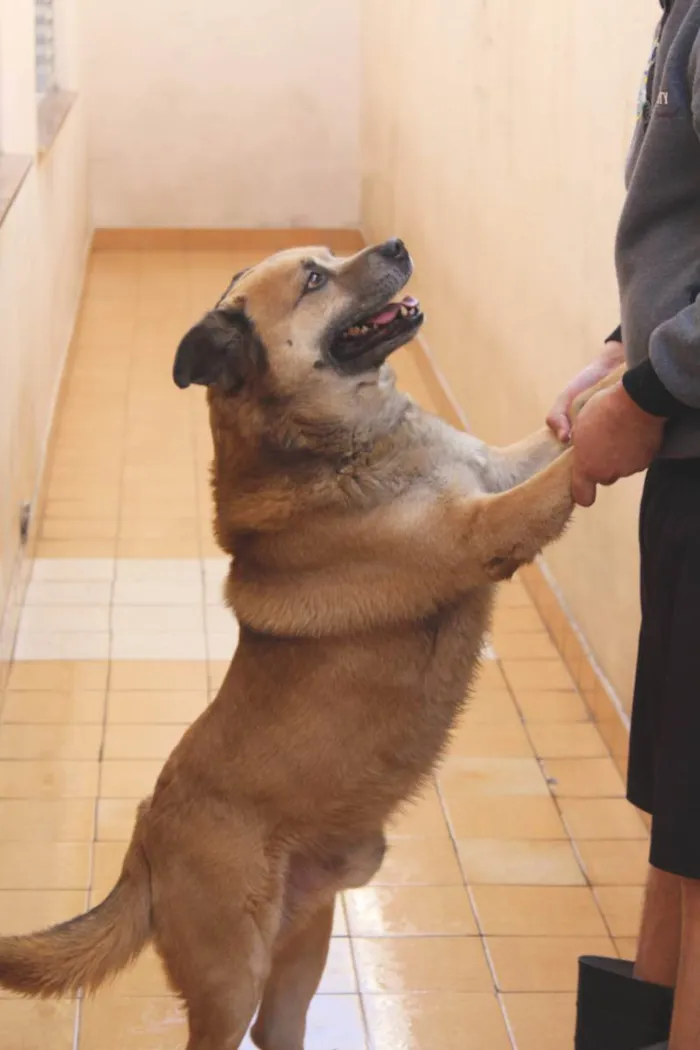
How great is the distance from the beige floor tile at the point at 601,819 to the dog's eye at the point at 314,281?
1.45 metres

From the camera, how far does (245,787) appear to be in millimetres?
2113

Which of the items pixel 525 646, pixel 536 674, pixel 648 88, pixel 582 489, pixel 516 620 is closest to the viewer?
pixel 648 88

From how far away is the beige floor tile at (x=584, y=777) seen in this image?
3.25 metres

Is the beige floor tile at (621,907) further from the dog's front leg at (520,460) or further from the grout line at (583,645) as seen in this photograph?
the dog's front leg at (520,460)

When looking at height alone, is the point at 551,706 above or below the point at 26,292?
below

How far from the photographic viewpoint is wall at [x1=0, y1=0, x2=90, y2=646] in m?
3.87

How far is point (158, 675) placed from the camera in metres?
3.76

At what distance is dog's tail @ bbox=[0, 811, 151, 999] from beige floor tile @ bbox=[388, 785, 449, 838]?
104 centimetres

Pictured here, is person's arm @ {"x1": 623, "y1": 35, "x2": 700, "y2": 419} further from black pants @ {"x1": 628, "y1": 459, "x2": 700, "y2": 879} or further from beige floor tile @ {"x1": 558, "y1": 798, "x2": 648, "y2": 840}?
beige floor tile @ {"x1": 558, "y1": 798, "x2": 648, "y2": 840}

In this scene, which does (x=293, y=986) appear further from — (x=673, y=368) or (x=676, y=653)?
(x=673, y=368)

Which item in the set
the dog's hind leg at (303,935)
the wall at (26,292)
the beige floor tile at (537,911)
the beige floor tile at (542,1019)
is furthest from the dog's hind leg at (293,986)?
the wall at (26,292)

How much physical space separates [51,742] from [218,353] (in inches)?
63.5

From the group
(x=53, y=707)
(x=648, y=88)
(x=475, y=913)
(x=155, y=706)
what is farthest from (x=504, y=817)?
(x=648, y=88)

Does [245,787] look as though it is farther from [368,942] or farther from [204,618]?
[204,618]
